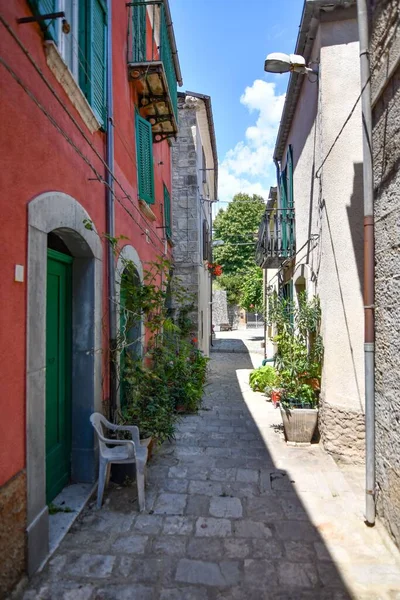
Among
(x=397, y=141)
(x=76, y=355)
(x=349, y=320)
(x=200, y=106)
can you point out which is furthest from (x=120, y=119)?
(x=200, y=106)

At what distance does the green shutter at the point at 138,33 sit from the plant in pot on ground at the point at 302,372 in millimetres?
4613

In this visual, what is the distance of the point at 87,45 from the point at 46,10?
1.10 meters

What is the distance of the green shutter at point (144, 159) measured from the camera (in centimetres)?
584

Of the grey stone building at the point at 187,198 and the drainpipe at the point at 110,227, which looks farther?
the grey stone building at the point at 187,198

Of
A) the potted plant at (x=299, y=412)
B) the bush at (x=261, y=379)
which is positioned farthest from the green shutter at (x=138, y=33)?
the bush at (x=261, y=379)

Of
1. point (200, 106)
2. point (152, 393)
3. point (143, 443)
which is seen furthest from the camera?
point (200, 106)

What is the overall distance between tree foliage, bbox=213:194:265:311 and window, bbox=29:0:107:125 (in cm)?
2790

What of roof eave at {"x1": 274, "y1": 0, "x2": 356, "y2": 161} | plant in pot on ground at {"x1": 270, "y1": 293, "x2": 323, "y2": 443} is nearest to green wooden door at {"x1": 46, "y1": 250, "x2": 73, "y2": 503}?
plant in pot on ground at {"x1": 270, "y1": 293, "x2": 323, "y2": 443}

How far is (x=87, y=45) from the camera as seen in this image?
12.5 ft

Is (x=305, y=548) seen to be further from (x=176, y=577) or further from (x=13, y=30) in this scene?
(x=13, y=30)

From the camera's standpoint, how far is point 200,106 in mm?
10156

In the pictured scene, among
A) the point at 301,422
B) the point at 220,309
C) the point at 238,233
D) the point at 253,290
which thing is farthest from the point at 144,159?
the point at 238,233

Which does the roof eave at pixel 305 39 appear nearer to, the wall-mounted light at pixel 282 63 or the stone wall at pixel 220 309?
the wall-mounted light at pixel 282 63

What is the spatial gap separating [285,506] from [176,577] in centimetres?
144
